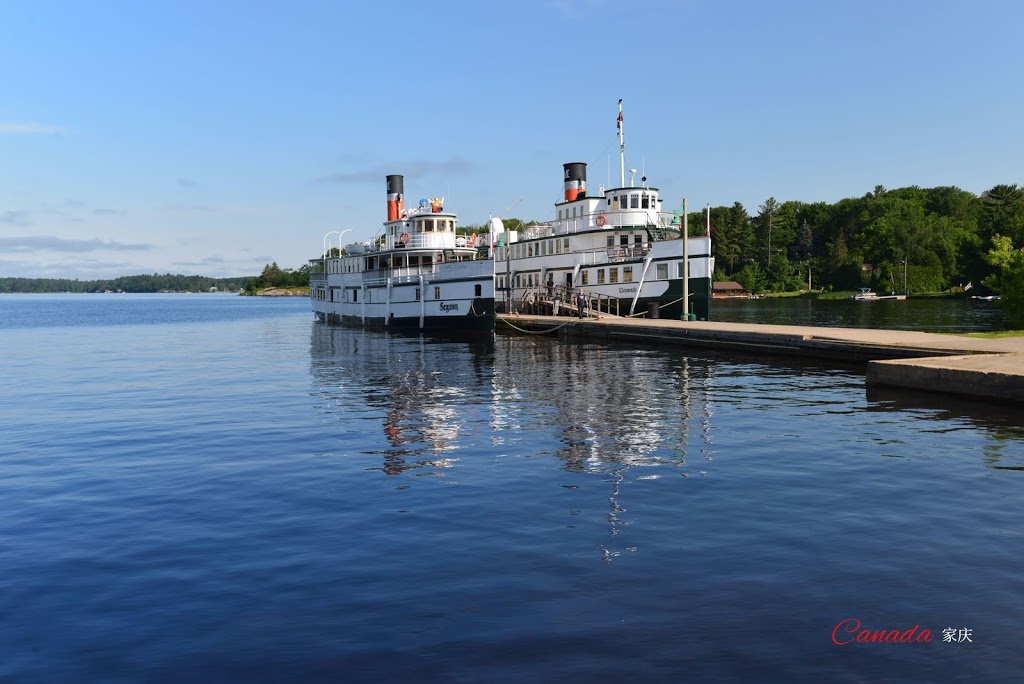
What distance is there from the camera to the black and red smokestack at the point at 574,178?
64688 millimetres

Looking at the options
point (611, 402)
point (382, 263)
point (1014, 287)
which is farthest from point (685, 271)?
point (611, 402)

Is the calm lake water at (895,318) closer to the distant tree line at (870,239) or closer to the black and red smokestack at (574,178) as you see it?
the black and red smokestack at (574,178)

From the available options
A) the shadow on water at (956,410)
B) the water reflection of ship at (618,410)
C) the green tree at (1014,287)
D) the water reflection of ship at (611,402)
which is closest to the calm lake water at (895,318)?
the green tree at (1014,287)

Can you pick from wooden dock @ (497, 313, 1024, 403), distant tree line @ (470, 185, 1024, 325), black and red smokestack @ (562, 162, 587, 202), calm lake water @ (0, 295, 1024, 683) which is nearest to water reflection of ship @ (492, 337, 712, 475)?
calm lake water @ (0, 295, 1024, 683)

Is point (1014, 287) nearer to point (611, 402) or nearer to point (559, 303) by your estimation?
point (611, 402)

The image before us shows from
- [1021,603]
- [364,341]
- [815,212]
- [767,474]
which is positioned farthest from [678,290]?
[815,212]

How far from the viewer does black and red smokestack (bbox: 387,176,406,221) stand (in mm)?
68125

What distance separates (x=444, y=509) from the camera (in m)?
13.0

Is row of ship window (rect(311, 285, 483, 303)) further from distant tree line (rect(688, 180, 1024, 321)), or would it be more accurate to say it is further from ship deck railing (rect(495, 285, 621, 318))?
distant tree line (rect(688, 180, 1024, 321))

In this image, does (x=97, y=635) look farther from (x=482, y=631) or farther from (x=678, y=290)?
(x=678, y=290)

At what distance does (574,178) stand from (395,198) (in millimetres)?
15554

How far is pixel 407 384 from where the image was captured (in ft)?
101

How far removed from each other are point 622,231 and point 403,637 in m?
53.0

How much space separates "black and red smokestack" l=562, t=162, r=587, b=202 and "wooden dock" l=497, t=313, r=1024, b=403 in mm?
14373
